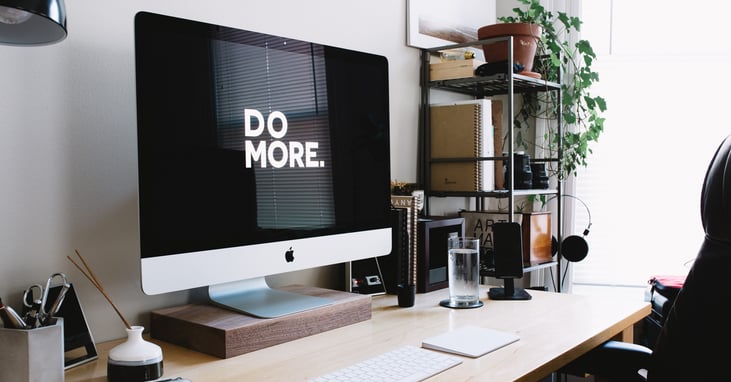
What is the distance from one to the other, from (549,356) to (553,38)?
5.33 ft

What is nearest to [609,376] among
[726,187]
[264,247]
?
[726,187]

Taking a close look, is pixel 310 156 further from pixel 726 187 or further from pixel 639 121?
pixel 639 121

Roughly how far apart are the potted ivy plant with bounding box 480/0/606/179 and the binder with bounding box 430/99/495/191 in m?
0.43

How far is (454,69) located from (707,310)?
4.38 feet

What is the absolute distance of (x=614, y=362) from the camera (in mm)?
1380

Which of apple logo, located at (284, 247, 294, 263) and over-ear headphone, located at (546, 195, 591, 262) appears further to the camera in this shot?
over-ear headphone, located at (546, 195, 591, 262)

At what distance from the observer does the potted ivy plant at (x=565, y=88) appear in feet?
8.27

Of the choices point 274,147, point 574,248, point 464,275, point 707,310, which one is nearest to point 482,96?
point 574,248

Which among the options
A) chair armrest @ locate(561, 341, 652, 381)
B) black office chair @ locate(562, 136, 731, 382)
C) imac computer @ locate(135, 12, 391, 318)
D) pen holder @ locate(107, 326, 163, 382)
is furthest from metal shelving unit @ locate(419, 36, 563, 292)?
pen holder @ locate(107, 326, 163, 382)

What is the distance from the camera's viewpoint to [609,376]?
4.55 ft

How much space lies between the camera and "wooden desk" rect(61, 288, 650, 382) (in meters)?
1.14

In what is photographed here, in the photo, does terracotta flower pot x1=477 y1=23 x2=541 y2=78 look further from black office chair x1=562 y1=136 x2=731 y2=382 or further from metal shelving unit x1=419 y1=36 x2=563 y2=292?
black office chair x1=562 y1=136 x2=731 y2=382

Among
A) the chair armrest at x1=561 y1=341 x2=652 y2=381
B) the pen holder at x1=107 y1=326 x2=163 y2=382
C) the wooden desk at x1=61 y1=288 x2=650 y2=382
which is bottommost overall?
the chair armrest at x1=561 y1=341 x2=652 y2=381

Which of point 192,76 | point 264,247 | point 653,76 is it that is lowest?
point 264,247
